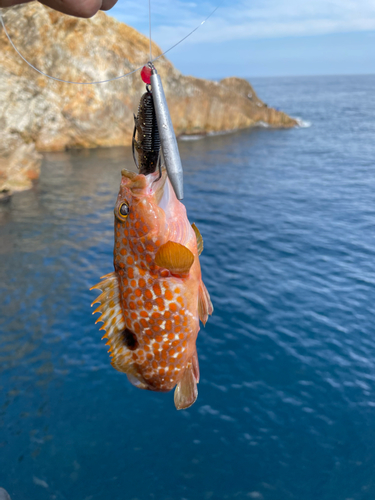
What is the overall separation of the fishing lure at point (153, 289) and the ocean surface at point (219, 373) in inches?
266

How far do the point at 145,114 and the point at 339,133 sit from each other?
5619cm

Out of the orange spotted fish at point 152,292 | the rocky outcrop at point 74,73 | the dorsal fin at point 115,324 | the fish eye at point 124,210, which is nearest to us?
the orange spotted fish at point 152,292

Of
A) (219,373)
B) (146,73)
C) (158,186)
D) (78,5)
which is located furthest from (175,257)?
(219,373)

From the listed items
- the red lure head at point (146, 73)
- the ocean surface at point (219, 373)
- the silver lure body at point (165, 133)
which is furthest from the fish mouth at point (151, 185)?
the ocean surface at point (219, 373)

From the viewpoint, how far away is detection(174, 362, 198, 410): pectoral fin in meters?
4.07

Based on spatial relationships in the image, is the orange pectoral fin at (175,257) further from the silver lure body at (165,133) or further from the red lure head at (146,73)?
the red lure head at (146,73)

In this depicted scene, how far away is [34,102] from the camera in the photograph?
128 ft

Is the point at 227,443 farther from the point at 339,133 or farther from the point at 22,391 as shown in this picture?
the point at 339,133

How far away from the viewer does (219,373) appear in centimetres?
1265

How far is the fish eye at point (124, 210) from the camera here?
374 centimetres

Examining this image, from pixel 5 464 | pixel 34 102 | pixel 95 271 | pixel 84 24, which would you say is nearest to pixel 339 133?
pixel 84 24

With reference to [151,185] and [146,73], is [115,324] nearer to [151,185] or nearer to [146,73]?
[151,185]

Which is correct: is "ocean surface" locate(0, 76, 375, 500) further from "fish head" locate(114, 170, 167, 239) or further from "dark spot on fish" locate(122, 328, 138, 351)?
"fish head" locate(114, 170, 167, 239)

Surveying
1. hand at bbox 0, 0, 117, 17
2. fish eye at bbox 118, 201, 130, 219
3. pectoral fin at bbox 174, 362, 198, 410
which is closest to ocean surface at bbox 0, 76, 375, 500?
pectoral fin at bbox 174, 362, 198, 410
